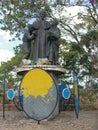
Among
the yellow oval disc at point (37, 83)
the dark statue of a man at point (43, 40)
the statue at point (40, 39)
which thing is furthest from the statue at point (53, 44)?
the yellow oval disc at point (37, 83)

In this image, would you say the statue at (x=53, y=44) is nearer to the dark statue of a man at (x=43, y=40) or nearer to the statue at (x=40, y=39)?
the dark statue of a man at (x=43, y=40)

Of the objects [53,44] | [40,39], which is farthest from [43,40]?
[53,44]

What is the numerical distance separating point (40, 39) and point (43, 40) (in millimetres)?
134

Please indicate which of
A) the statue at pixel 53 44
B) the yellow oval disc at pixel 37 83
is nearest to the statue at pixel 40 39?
the statue at pixel 53 44

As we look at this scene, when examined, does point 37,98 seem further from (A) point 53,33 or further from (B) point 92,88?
(B) point 92,88

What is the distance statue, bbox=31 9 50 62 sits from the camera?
1290 centimetres

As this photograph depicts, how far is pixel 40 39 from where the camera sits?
13.0 m

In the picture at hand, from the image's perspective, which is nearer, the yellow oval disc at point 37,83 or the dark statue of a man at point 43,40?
the yellow oval disc at point 37,83

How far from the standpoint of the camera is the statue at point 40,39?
508 inches

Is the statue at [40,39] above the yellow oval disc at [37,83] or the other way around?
above

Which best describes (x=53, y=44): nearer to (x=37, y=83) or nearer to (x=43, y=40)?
(x=43, y=40)

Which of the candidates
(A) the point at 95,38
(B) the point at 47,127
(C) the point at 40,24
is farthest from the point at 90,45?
(B) the point at 47,127

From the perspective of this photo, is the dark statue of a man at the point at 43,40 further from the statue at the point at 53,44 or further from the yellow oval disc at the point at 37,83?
the yellow oval disc at the point at 37,83

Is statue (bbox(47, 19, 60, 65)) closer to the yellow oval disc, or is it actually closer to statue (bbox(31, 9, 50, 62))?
statue (bbox(31, 9, 50, 62))
